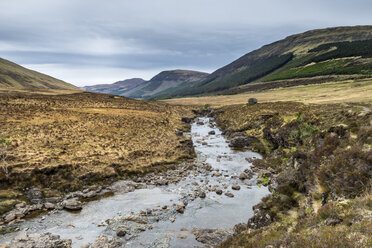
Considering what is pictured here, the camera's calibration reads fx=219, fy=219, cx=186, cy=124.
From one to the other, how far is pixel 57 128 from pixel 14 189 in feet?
84.5

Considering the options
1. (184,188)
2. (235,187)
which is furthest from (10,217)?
(235,187)

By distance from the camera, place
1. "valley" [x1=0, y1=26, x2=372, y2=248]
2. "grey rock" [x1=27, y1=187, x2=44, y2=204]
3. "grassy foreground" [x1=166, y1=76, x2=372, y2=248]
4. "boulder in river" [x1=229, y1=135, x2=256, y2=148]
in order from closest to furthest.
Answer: "grassy foreground" [x1=166, y1=76, x2=372, y2=248], "valley" [x1=0, y1=26, x2=372, y2=248], "grey rock" [x1=27, y1=187, x2=44, y2=204], "boulder in river" [x1=229, y1=135, x2=256, y2=148]

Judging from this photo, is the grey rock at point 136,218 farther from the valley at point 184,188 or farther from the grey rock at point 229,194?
the grey rock at point 229,194

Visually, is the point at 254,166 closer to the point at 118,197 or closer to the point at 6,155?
the point at 118,197

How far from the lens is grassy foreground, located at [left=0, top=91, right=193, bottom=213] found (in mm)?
29828

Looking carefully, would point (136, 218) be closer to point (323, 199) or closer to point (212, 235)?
point (212, 235)

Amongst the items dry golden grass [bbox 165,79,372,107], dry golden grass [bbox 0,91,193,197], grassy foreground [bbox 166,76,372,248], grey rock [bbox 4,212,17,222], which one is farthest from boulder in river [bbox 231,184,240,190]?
dry golden grass [bbox 165,79,372,107]

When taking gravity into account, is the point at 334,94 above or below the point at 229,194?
above

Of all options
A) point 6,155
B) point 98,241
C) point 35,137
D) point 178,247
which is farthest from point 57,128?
point 178,247

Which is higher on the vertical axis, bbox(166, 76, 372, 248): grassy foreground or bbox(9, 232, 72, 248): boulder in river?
bbox(166, 76, 372, 248): grassy foreground

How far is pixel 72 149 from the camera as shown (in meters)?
39.5

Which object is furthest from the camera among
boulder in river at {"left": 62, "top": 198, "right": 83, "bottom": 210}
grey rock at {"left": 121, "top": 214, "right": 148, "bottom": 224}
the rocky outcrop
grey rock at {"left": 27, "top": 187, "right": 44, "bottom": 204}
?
grey rock at {"left": 27, "top": 187, "right": 44, "bottom": 204}

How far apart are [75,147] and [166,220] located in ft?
83.4

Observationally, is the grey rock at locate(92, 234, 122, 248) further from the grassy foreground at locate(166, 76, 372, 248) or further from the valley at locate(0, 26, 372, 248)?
the grassy foreground at locate(166, 76, 372, 248)
